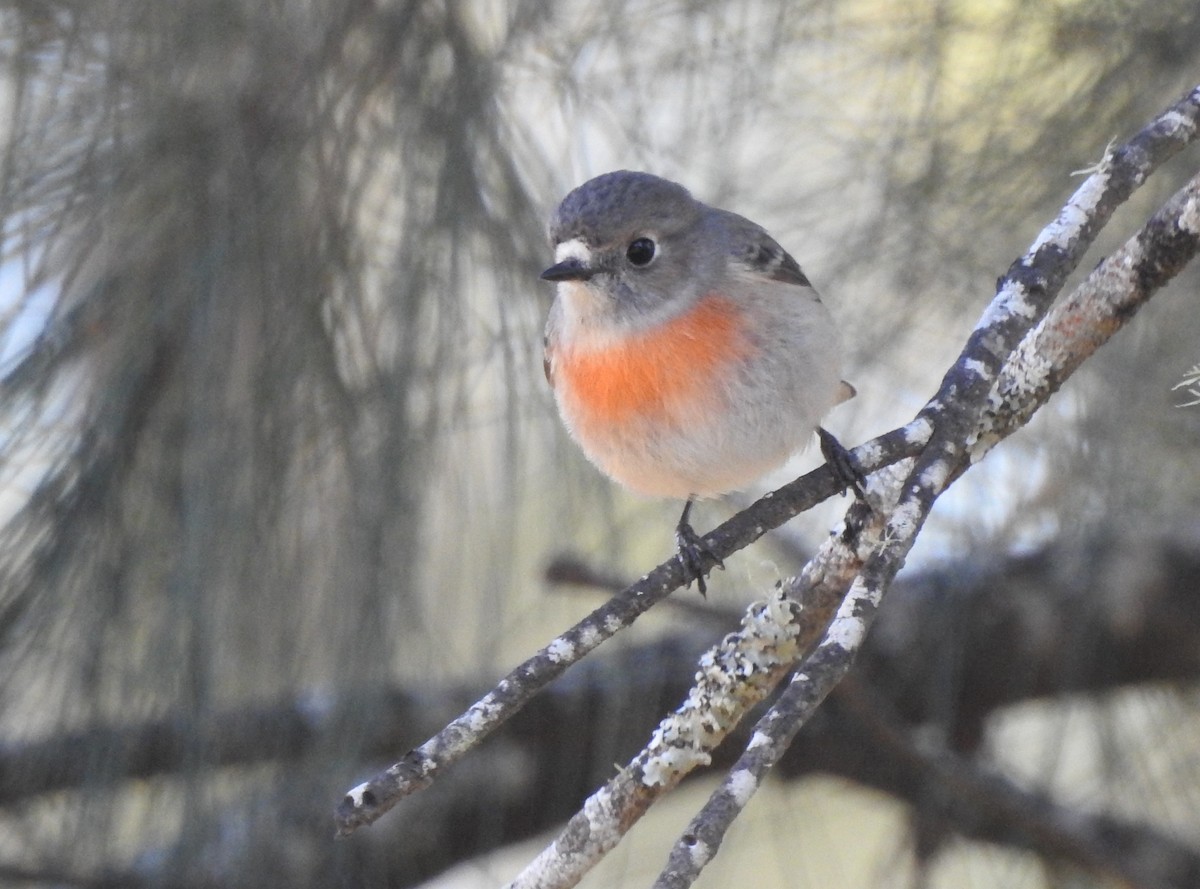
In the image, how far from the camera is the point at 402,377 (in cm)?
173

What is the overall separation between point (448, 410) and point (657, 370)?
0.94 ft

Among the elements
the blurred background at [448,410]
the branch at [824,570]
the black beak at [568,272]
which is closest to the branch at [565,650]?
the branch at [824,570]

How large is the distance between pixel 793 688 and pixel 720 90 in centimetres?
118

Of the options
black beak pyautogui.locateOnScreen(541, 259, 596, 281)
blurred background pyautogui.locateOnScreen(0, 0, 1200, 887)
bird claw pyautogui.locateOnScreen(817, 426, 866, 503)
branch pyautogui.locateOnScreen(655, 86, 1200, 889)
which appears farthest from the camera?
blurred background pyautogui.locateOnScreen(0, 0, 1200, 887)

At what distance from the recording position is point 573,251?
5.42ft

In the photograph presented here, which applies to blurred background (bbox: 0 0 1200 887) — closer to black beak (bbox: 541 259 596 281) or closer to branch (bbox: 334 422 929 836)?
black beak (bbox: 541 259 596 281)

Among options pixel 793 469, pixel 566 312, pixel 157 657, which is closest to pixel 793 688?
pixel 566 312

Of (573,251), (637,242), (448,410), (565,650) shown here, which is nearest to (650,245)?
(637,242)

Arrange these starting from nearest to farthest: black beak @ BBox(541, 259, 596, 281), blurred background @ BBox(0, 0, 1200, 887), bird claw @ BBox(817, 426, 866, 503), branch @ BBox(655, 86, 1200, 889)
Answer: branch @ BBox(655, 86, 1200, 889)
bird claw @ BBox(817, 426, 866, 503)
black beak @ BBox(541, 259, 596, 281)
blurred background @ BBox(0, 0, 1200, 887)

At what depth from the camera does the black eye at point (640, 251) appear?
175cm

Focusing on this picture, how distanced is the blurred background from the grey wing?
0.39ft

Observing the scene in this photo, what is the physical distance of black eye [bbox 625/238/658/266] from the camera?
5.74ft

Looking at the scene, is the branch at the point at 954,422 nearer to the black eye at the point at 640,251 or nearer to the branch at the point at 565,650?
the branch at the point at 565,650

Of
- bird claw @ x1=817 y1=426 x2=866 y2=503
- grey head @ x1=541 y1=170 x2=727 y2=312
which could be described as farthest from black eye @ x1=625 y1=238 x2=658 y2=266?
bird claw @ x1=817 y1=426 x2=866 y2=503
